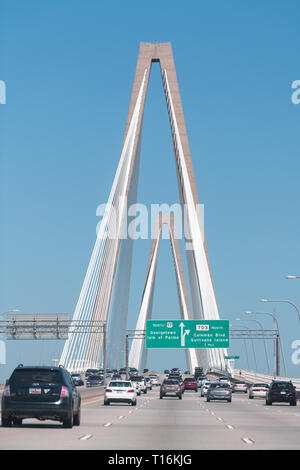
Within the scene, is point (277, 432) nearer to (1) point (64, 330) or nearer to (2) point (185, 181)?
(2) point (185, 181)

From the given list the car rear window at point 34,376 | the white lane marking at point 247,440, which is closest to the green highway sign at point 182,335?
the car rear window at point 34,376

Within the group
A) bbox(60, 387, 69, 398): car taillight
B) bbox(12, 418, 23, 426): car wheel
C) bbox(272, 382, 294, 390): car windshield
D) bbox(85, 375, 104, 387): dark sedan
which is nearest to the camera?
bbox(60, 387, 69, 398): car taillight

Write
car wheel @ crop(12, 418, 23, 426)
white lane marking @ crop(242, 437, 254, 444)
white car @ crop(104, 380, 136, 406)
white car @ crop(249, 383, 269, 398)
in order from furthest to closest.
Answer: white car @ crop(249, 383, 269, 398) < white car @ crop(104, 380, 136, 406) < car wheel @ crop(12, 418, 23, 426) < white lane marking @ crop(242, 437, 254, 444)

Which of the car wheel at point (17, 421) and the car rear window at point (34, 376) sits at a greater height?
the car rear window at point (34, 376)

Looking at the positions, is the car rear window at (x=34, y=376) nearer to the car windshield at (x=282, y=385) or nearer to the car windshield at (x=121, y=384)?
the car windshield at (x=121, y=384)

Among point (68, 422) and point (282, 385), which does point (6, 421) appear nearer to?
point (68, 422)

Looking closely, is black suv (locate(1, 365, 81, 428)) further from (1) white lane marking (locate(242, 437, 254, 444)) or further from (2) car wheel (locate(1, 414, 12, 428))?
(1) white lane marking (locate(242, 437, 254, 444))

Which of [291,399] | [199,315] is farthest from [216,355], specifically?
[291,399]

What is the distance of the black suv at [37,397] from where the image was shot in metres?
25.2

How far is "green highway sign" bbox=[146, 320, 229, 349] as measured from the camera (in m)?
78.3

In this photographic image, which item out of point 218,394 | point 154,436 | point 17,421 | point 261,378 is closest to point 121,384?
point 218,394

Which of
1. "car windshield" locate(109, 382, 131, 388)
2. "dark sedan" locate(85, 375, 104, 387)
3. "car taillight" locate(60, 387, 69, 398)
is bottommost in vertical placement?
"car taillight" locate(60, 387, 69, 398)

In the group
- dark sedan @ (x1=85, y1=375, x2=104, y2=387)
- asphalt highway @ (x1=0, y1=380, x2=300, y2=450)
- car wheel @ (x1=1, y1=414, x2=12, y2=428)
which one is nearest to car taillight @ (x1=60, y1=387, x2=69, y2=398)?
asphalt highway @ (x1=0, y1=380, x2=300, y2=450)

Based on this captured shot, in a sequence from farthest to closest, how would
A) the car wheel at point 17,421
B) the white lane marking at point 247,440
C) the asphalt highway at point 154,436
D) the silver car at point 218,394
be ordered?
the silver car at point 218,394
the car wheel at point 17,421
the white lane marking at point 247,440
the asphalt highway at point 154,436
